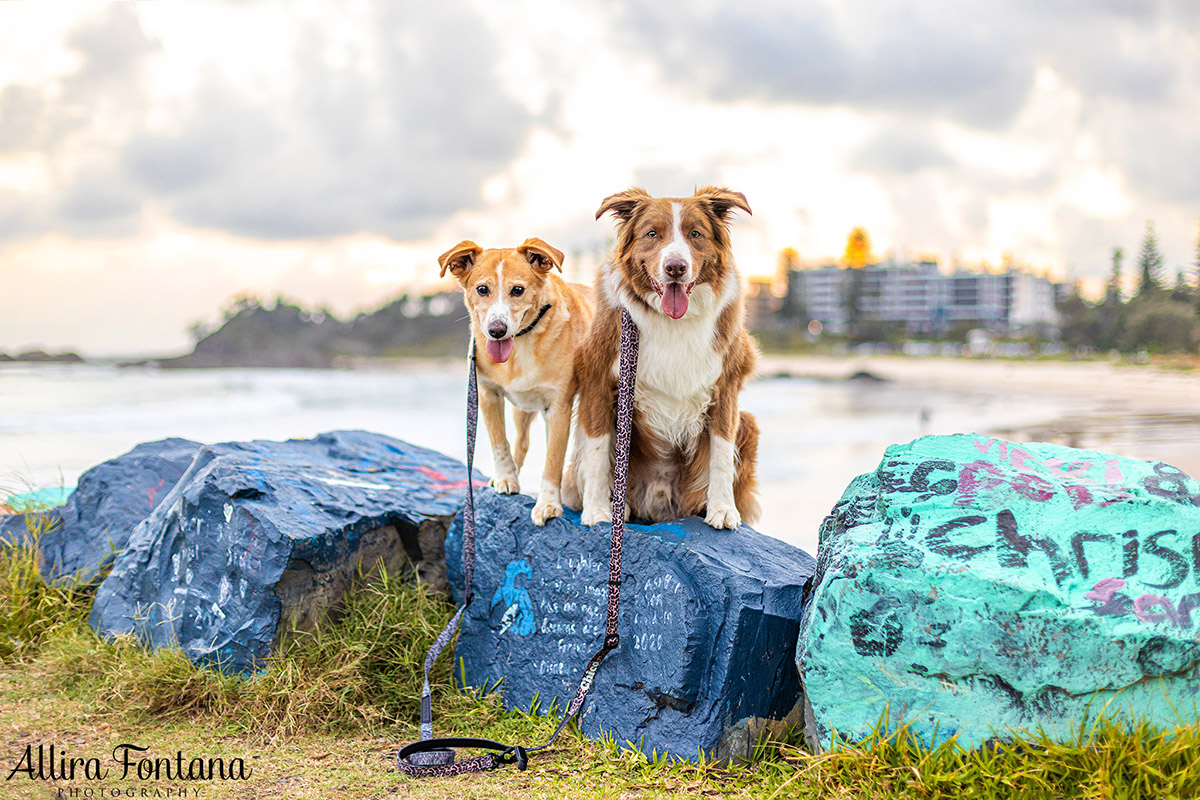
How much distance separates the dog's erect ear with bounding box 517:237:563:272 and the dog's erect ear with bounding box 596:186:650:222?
55cm

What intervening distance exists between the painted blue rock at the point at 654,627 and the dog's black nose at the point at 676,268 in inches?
53.9

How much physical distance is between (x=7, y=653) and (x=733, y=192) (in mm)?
5711

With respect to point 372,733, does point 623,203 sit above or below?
above

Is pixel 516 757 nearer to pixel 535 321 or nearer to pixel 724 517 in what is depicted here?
pixel 724 517

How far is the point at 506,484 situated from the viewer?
5184 mm

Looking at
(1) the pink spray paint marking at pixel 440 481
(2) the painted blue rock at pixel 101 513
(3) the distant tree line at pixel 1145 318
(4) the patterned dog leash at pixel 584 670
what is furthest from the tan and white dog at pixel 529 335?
(3) the distant tree line at pixel 1145 318

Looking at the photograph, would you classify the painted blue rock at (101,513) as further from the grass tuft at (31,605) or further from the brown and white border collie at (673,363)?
the brown and white border collie at (673,363)

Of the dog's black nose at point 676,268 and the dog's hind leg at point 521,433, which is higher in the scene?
the dog's black nose at point 676,268

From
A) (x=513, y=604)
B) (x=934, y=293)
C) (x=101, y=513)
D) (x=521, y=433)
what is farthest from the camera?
(x=934, y=293)

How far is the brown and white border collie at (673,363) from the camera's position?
413cm

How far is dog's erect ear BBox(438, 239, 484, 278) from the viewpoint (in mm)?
4781

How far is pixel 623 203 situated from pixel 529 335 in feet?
3.25

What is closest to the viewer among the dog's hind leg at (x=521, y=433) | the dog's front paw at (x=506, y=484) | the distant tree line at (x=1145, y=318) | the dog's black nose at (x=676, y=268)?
the dog's black nose at (x=676, y=268)

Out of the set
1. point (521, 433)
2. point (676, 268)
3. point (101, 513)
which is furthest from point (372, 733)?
point (101, 513)
